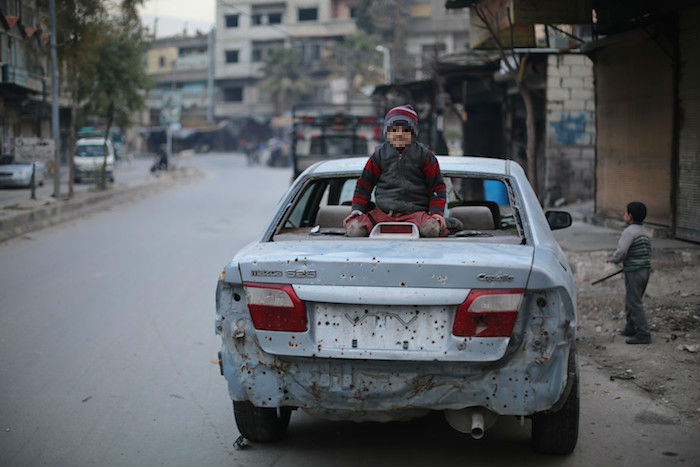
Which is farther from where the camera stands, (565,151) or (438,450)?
(565,151)

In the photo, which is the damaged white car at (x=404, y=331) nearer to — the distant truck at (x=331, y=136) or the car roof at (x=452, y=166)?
the car roof at (x=452, y=166)

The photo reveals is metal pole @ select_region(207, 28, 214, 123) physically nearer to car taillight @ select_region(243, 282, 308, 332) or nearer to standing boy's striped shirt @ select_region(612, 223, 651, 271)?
standing boy's striped shirt @ select_region(612, 223, 651, 271)

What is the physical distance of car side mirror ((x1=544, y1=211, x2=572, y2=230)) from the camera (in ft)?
17.6

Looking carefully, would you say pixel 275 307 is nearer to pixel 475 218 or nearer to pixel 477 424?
pixel 477 424

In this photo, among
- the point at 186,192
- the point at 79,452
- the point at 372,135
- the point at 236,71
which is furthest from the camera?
the point at 236,71

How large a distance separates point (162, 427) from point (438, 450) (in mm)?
1581

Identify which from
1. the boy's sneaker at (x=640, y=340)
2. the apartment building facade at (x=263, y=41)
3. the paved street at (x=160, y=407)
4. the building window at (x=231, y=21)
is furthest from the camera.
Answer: the building window at (x=231, y=21)

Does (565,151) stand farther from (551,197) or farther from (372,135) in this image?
(372,135)

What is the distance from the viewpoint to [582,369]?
6379 millimetres

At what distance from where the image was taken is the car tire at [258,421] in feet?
14.5

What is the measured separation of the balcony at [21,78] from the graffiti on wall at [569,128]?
79.4 feet

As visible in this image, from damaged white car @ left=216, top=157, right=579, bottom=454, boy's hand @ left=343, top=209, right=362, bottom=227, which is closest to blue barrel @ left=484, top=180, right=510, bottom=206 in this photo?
boy's hand @ left=343, top=209, right=362, bottom=227

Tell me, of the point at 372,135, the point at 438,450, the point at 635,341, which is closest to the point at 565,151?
the point at 372,135

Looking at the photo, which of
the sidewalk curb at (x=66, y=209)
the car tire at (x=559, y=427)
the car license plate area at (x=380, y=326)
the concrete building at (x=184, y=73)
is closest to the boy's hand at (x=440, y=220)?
the car license plate area at (x=380, y=326)
